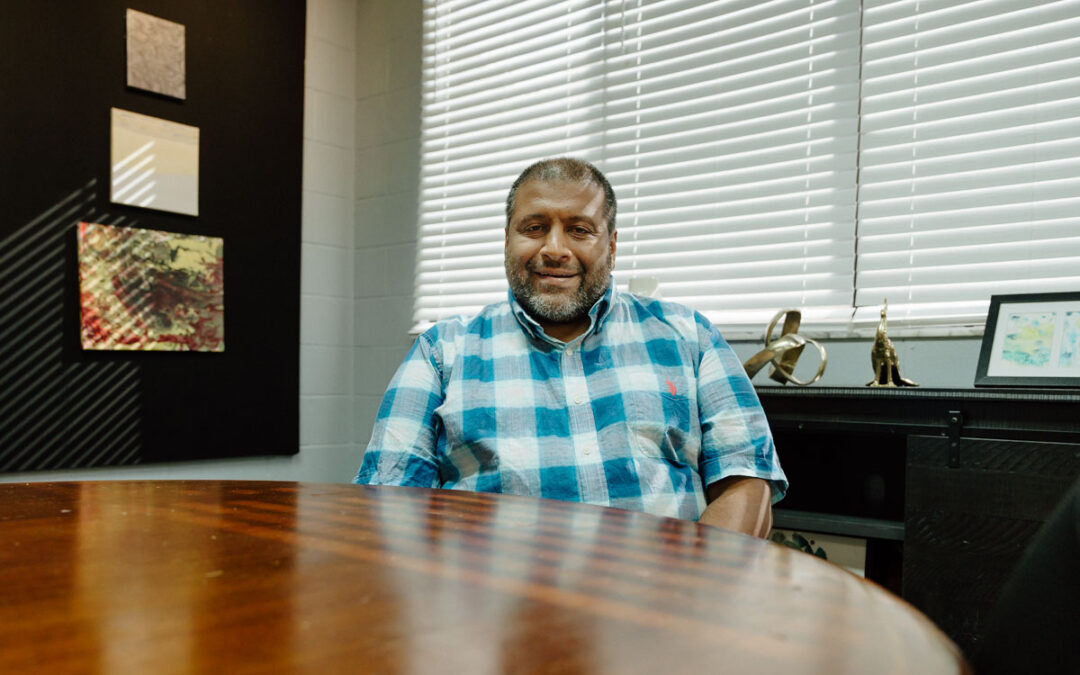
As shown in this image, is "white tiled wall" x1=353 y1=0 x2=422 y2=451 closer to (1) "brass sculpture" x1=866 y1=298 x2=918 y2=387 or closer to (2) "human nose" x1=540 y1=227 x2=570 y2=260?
(2) "human nose" x1=540 y1=227 x2=570 y2=260

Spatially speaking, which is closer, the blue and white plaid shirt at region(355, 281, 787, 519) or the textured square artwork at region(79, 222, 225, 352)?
the blue and white plaid shirt at region(355, 281, 787, 519)

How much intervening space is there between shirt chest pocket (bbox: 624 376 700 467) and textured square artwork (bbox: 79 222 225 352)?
74.9 inches

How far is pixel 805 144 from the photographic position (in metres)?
2.37

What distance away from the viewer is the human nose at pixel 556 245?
189cm

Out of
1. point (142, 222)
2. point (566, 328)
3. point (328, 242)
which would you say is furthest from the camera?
point (328, 242)

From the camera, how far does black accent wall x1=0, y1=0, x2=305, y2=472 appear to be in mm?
2547

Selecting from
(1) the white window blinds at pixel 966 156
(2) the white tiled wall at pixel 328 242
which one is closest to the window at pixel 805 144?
(1) the white window blinds at pixel 966 156

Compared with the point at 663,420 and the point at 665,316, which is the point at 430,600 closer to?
the point at 663,420

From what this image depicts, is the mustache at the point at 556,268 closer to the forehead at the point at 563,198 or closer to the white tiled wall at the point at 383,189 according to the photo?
the forehead at the point at 563,198

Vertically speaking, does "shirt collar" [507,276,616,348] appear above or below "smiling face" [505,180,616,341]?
below

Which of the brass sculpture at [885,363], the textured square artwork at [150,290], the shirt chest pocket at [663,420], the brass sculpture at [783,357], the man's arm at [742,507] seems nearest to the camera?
the man's arm at [742,507]

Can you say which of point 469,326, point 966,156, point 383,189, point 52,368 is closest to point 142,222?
point 52,368

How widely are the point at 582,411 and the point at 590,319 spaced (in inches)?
10.1

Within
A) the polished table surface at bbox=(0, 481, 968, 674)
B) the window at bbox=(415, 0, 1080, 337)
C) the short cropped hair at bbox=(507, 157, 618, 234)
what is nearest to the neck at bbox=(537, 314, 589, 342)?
the short cropped hair at bbox=(507, 157, 618, 234)
